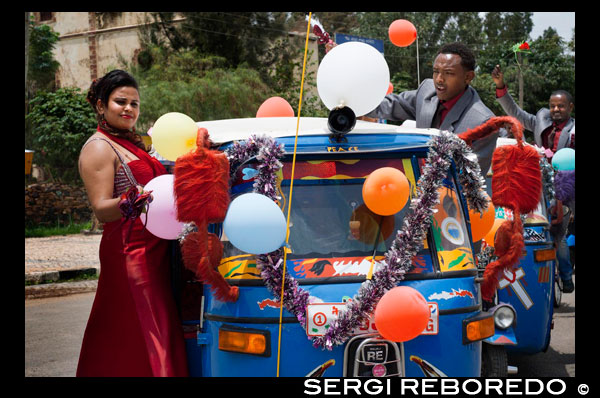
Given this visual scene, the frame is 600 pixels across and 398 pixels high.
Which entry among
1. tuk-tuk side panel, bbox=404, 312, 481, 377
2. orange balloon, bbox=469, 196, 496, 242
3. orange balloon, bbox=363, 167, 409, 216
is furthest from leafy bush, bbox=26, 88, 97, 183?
tuk-tuk side panel, bbox=404, 312, 481, 377

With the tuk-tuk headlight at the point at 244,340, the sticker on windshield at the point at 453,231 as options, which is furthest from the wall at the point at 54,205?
the sticker on windshield at the point at 453,231

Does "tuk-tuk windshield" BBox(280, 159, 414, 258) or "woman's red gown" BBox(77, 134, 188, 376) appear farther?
"woman's red gown" BBox(77, 134, 188, 376)

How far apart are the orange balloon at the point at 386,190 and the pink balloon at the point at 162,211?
3.44 ft

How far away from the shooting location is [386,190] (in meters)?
3.95

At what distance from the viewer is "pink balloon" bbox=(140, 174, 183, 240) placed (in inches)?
157

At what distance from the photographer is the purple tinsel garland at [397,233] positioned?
3.83 meters

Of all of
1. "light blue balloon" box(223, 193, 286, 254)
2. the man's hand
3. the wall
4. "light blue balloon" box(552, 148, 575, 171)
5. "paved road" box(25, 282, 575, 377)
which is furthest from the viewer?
the wall

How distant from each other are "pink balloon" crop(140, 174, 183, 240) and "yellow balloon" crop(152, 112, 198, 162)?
1.04ft

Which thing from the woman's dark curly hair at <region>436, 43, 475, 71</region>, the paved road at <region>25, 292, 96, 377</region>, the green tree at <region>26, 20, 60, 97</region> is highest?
the green tree at <region>26, 20, 60, 97</region>

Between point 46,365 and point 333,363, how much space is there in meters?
4.34

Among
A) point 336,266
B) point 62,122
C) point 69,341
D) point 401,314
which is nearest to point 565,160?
point 336,266

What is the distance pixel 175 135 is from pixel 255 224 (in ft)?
3.00

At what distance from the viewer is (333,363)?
12.6 feet

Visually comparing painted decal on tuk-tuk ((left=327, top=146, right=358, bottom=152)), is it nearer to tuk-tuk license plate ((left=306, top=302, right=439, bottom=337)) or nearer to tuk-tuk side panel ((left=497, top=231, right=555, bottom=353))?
tuk-tuk license plate ((left=306, top=302, right=439, bottom=337))
